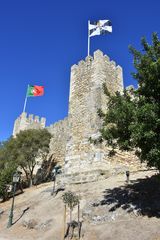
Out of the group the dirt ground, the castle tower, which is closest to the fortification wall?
the castle tower

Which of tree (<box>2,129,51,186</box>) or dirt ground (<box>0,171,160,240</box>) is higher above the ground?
tree (<box>2,129,51,186</box>)

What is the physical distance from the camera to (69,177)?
1816 cm

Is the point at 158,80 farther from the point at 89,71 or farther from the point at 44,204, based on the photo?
the point at 89,71

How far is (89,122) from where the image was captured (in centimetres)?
2003


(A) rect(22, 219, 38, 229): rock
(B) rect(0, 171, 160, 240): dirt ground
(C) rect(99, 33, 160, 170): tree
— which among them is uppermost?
(C) rect(99, 33, 160, 170): tree

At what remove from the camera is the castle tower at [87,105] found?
1873 centimetres

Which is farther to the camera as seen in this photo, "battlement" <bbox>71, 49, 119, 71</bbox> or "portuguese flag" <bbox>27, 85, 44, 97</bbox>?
"portuguese flag" <bbox>27, 85, 44, 97</bbox>

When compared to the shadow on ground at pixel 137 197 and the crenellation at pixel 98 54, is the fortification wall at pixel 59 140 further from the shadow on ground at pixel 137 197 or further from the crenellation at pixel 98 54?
the shadow on ground at pixel 137 197

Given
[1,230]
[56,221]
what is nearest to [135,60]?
[56,221]

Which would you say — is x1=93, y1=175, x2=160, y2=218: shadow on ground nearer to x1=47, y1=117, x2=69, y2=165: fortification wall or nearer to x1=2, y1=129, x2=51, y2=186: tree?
x1=2, y1=129, x2=51, y2=186: tree

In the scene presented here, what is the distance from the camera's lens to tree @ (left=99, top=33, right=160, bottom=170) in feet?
30.5

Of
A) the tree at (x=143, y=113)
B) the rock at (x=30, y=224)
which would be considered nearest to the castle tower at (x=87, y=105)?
the rock at (x=30, y=224)

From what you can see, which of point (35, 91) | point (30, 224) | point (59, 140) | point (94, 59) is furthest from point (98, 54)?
point (35, 91)

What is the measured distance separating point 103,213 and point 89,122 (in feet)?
30.7
